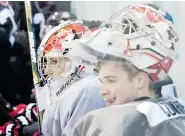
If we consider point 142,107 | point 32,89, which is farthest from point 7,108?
point 142,107

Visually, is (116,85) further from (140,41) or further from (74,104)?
(74,104)

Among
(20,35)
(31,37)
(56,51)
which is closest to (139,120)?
(56,51)

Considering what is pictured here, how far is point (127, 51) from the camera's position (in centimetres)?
92

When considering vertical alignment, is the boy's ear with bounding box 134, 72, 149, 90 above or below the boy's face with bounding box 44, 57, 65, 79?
above

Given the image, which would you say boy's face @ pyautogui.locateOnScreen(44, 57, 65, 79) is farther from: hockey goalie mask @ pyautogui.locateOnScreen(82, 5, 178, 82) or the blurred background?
hockey goalie mask @ pyautogui.locateOnScreen(82, 5, 178, 82)

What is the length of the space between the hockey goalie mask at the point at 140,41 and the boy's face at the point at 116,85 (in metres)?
0.03

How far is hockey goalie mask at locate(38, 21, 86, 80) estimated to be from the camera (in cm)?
135

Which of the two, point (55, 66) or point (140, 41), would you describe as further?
point (55, 66)

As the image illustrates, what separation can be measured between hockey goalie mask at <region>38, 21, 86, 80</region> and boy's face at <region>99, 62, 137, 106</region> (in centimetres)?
39

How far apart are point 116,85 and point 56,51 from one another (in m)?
0.44

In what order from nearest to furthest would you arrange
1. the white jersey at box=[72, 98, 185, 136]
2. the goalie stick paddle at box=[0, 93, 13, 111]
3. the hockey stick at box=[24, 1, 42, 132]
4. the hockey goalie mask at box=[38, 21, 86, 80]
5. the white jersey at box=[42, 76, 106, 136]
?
the white jersey at box=[72, 98, 185, 136], the white jersey at box=[42, 76, 106, 136], the hockey goalie mask at box=[38, 21, 86, 80], the hockey stick at box=[24, 1, 42, 132], the goalie stick paddle at box=[0, 93, 13, 111]

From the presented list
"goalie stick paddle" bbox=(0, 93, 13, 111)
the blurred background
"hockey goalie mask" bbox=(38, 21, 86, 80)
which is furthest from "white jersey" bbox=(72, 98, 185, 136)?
"goalie stick paddle" bbox=(0, 93, 13, 111)

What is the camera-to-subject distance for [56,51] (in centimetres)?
136

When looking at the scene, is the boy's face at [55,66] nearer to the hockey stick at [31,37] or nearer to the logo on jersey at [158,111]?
the hockey stick at [31,37]
